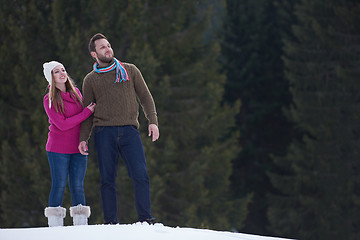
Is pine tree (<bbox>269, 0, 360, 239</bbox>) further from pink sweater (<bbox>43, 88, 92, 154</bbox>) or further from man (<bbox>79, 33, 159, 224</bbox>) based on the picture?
pink sweater (<bbox>43, 88, 92, 154</bbox>)

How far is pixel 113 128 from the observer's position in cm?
533

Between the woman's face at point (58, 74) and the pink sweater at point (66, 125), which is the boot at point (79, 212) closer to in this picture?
the pink sweater at point (66, 125)

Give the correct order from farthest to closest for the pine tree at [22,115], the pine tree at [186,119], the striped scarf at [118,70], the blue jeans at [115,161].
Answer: the pine tree at [186,119] < the pine tree at [22,115] < the striped scarf at [118,70] < the blue jeans at [115,161]

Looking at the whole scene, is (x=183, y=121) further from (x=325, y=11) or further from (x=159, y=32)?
(x=325, y=11)

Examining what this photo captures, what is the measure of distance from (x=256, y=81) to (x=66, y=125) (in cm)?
1973

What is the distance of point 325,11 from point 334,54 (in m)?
1.71

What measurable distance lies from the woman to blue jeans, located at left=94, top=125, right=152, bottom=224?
0.27m

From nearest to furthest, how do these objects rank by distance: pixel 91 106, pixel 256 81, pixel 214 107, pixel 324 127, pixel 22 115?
pixel 91 106, pixel 22 115, pixel 214 107, pixel 324 127, pixel 256 81

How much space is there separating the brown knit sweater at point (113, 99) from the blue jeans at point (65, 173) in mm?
257

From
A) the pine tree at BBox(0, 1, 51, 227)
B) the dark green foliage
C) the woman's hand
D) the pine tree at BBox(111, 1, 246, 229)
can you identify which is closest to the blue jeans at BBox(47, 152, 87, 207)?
the woman's hand

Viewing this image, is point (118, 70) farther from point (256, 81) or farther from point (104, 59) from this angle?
point (256, 81)

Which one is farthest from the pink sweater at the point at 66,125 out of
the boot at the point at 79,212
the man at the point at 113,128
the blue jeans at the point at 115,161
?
the boot at the point at 79,212

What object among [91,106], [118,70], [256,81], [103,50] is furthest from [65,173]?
[256,81]

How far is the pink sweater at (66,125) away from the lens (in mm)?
5414
